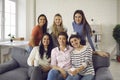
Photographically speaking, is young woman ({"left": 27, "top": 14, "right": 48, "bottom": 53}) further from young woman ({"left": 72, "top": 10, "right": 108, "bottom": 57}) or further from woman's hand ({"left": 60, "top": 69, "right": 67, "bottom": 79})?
woman's hand ({"left": 60, "top": 69, "right": 67, "bottom": 79})

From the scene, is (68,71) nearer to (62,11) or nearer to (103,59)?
(103,59)

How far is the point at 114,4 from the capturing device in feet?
23.0

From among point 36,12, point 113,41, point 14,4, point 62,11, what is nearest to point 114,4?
point 113,41

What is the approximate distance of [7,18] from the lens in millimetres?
6562

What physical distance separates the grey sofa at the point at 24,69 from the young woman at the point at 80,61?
15 centimetres

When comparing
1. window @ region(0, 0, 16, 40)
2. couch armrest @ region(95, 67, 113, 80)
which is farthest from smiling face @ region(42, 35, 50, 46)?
window @ region(0, 0, 16, 40)

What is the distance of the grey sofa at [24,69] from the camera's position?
113 inches

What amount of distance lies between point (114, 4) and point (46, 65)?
4.87 m

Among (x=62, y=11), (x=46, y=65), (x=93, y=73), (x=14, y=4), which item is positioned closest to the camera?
(x=93, y=73)

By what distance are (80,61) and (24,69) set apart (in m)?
1.18

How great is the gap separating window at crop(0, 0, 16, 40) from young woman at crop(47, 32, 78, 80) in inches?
147

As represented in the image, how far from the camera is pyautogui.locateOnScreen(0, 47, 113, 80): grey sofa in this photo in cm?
288

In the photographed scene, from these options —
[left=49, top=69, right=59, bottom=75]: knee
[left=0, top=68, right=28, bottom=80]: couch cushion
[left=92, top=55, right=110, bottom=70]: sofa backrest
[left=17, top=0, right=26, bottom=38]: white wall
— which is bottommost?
[left=0, top=68, right=28, bottom=80]: couch cushion

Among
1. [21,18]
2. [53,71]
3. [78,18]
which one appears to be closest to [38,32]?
[78,18]
